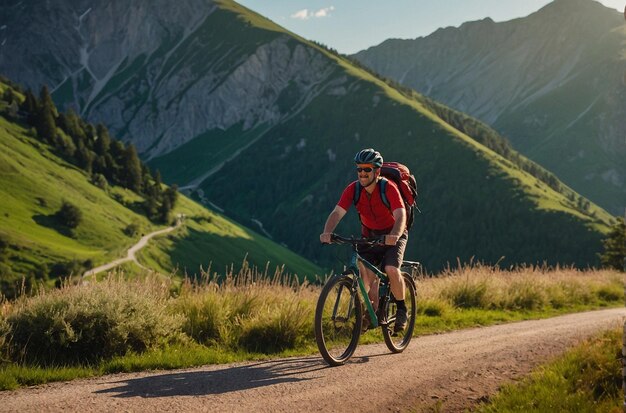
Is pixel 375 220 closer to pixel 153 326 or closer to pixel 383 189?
pixel 383 189

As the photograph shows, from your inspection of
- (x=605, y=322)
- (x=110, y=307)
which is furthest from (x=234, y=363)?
(x=605, y=322)

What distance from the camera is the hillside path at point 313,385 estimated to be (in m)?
6.61

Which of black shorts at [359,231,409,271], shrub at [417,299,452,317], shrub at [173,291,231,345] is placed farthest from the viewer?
shrub at [417,299,452,317]

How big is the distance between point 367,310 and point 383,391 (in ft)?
7.27

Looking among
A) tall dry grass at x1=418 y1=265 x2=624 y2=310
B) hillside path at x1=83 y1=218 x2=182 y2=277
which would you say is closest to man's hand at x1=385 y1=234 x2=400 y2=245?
tall dry grass at x1=418 y1=265 x2=624 y2=310

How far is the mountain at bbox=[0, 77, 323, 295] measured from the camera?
118m

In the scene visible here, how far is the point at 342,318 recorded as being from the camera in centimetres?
905

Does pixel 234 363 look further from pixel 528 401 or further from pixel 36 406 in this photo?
pixel 528 401

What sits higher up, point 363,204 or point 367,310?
point 363,204

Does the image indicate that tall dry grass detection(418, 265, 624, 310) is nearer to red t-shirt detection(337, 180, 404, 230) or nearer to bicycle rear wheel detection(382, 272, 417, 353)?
bicycle rear wheel detection(382, 272, 417, 353)

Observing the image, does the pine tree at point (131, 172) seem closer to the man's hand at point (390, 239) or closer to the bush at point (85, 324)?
the bush at point (85, 324)

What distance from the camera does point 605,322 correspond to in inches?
513

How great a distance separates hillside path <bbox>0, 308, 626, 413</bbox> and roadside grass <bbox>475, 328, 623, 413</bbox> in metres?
0.45

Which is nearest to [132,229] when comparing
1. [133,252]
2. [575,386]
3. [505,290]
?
[133,252]
